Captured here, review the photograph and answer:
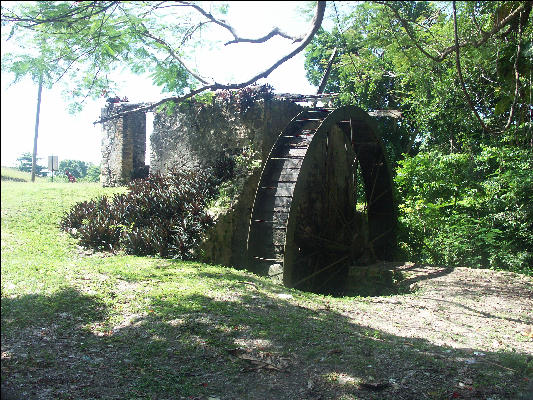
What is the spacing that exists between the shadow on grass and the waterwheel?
82.3 inches

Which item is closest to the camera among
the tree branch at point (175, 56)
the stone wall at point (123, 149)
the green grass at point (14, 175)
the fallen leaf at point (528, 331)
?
the green grass at point (14, 175)

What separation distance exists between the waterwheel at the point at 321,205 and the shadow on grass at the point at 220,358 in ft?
6.86

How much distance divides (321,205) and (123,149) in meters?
6.33

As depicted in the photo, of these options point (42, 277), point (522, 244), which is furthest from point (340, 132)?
point (42, 277)

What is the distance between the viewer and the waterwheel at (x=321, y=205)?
21.3 feet

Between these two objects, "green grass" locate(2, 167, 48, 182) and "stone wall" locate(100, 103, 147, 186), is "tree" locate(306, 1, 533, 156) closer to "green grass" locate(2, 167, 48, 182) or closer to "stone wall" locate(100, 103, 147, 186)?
"green grass" locate(2, 167, 48, 182)

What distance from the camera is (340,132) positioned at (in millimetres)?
9758

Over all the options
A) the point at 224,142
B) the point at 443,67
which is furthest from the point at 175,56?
the point at 443,67

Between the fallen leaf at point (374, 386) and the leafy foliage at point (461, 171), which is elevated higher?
the leafy foliage at point (461, 171)

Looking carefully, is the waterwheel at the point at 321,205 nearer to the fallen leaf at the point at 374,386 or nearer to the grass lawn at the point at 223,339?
the grass lawn at the point at 223,339

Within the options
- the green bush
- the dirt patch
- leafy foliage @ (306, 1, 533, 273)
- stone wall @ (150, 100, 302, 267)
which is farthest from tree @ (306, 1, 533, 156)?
the dirt patch

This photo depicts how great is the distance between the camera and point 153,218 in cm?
784

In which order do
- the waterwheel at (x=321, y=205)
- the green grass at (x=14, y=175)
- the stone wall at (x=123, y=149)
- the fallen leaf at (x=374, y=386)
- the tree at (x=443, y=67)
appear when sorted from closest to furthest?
the green grass at (x=14, y=175)
the fallen leaf at (x=374, y=386)
the tree at (x=443, y=67)
the waterwheel at (x=321, y=205)
the stone wall at (x=123, y=149)

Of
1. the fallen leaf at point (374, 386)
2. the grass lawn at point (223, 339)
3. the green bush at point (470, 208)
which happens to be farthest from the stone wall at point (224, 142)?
the fallen leaf at point (374, 386)
